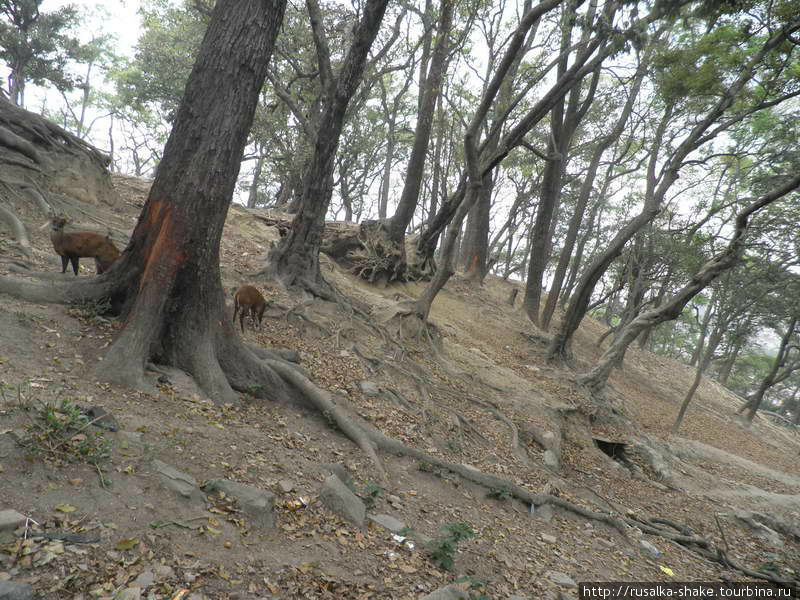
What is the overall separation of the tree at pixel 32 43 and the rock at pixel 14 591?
92.0 ft

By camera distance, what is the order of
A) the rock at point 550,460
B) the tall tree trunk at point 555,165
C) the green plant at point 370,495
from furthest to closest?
the tall tree trunk at point 555,165
the rock at point 550,460
the green plant at point 370,495

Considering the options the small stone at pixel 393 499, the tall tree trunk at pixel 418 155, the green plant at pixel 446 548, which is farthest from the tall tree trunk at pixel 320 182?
the green plant at pixel 446 548

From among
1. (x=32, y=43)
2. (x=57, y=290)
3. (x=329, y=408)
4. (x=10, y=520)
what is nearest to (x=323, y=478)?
(x=329, y=408)

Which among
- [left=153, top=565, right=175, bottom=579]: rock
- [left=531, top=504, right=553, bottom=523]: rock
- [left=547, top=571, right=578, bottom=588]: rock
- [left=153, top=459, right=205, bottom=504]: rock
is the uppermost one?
[left=153, top=459, right=205, bottom=504]: rock

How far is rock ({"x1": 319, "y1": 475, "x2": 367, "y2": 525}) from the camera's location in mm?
4098

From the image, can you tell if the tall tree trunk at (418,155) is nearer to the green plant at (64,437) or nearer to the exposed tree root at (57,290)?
the exposed tree root at (57,290)

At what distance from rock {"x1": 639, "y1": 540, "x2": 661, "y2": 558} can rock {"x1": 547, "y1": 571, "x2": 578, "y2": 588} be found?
239 centimetres

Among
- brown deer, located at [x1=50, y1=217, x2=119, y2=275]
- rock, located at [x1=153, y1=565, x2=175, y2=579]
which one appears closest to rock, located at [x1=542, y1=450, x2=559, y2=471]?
rock, located at [x1=153, y1=565, x2=175, y2=579]

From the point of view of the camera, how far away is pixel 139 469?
3332 millimetres

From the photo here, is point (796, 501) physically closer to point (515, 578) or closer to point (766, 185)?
point (766, 185)

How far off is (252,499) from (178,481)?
562 millimetres

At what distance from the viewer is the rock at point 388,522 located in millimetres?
4285

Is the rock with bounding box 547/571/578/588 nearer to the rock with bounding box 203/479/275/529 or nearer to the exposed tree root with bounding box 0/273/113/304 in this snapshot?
A: the rock with bounding box 203/479/275/529

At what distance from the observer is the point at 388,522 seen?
4.37 metres
